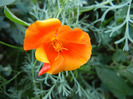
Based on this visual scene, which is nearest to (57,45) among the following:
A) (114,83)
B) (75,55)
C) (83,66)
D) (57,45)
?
(57,45)

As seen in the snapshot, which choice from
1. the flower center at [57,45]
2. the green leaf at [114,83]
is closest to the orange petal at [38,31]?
the flower center at [57,45]

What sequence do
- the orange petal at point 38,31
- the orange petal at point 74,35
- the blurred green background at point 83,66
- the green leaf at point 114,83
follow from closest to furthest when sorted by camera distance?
the orange petal at point 38,31 → the orange petal at point 74,35 → the blurred green background at point 83,66 → the green leaf at point 114,83

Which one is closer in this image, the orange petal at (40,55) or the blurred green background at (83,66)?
the orange petal at (40,55)

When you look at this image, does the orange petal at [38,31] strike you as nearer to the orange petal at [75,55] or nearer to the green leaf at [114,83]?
the orange petal at [75,55]

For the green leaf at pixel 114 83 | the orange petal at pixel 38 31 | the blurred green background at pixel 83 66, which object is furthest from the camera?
the green leaf at pixel 114 83

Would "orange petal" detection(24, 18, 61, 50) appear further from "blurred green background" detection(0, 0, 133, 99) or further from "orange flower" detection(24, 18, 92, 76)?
"blurred green background" detection(0, 0, 133, 99)

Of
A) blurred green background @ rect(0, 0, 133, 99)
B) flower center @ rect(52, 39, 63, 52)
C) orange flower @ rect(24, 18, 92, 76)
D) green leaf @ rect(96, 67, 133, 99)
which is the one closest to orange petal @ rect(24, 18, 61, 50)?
orange flower @ rect(24, 18, 92, 76)

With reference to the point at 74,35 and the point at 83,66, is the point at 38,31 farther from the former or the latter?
the point at 83,66

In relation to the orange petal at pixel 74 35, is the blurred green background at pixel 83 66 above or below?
below
